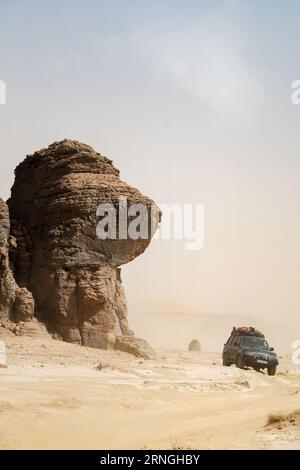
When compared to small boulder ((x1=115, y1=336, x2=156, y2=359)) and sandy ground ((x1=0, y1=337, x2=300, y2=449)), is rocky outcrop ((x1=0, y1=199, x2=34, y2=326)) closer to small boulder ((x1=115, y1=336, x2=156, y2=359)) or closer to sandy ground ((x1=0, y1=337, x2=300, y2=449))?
sandy ground ((x1=0, y1=337, x2=300, y2=449))

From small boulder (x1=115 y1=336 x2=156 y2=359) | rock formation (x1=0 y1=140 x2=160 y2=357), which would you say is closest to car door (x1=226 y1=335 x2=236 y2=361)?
small boulder (x1=115 y1=336 x2=156 y2=359)

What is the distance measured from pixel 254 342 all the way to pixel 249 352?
4.72 feet

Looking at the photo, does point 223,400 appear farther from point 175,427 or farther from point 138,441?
point 138,441

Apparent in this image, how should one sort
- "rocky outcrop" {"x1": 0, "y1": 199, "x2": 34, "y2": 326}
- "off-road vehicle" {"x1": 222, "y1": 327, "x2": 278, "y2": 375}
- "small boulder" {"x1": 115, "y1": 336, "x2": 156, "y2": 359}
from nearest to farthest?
1. "rocky outcrop" {"x1": 0, "y1": 199, "x2": 34, "y2": 326}
2. "small boulder" {"x1": 115, "y1": 336, "x2": 156, "y2": 359}
3. "off-road vehicle" {"x1": 222, "y1": 327, "x2": 278, "y2": 375}

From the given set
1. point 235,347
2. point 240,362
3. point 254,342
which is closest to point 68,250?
point 235,347

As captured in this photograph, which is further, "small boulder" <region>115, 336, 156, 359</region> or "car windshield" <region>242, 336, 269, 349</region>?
"car windshield" <region>242, 336, 269, 349</region>

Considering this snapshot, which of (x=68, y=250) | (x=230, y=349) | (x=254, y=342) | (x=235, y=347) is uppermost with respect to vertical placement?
(x=68, y=250)

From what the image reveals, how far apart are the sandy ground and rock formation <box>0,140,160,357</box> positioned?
11.2 feet

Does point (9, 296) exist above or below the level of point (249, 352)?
above

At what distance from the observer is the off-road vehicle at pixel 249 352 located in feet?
75.4

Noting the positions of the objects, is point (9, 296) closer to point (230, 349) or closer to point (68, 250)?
point (68, 250)

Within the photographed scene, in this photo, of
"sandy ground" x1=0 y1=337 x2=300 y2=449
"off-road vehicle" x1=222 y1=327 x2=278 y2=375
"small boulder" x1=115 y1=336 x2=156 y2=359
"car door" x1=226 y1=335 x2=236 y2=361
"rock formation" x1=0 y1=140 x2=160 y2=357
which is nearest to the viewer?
"sandy ground" x1=0 y1=337 x2=300 y2=449

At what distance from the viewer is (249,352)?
913 inches

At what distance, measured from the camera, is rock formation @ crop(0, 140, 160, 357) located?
22.4 metres
